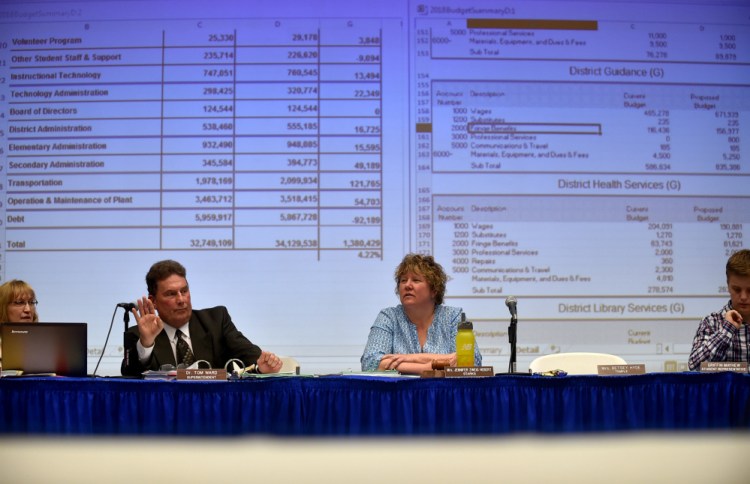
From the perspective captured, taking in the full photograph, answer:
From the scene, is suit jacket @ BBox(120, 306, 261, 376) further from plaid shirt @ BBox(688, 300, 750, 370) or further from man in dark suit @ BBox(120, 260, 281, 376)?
plaid shirt @ BBox(688, 300, 750, 370)

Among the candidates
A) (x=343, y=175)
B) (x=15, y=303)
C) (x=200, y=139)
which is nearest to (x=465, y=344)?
(x=343, y=175)

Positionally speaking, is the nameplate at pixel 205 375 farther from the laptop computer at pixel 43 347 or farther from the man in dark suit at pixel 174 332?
the man in dark suit at pixel 174 332

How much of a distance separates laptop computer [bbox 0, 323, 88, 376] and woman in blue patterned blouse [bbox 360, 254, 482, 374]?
1150 millimetres

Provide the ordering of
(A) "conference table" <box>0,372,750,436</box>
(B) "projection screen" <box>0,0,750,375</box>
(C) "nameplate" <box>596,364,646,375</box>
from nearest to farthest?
(A) "conference table" <box>0,372,750,436</box> < (C) "nameplate" <box>596,364,646,375</box> < (B) "projection screen" <box>0,0,750,375</box>

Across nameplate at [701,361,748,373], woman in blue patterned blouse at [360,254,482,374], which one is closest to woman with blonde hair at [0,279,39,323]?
woman in blue patterned blouse at [360,254,482,374]

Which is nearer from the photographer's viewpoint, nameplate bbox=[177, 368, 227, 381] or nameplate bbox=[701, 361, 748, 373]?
nameplate bbox=[177, 368, 227, 381]

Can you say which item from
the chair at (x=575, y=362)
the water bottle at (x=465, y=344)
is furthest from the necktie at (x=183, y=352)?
the chair at (x=575, y=362)

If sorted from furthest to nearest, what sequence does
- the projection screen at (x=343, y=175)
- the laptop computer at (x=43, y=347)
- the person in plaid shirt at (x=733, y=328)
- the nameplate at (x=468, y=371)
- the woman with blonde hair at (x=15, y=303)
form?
the projection screen at (x=343, y=175) < the woman with blonde hair at (x=15, y=303) < the person in plaid shirt at (x=733, y=328) < the laptop computer at (x=43, y=347) < the nameplate at (x=468, y=371)

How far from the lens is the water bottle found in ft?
9.29

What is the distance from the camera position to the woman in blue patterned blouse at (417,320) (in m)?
3.36

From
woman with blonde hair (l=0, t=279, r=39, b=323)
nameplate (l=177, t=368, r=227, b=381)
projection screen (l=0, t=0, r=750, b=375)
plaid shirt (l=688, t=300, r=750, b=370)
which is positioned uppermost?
projection screen (l=0, t=0, r=750, b=375)

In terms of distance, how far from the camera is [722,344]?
3133 mm

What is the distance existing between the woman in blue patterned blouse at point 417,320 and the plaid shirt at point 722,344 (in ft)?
2.99

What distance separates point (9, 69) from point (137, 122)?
2.57ft
